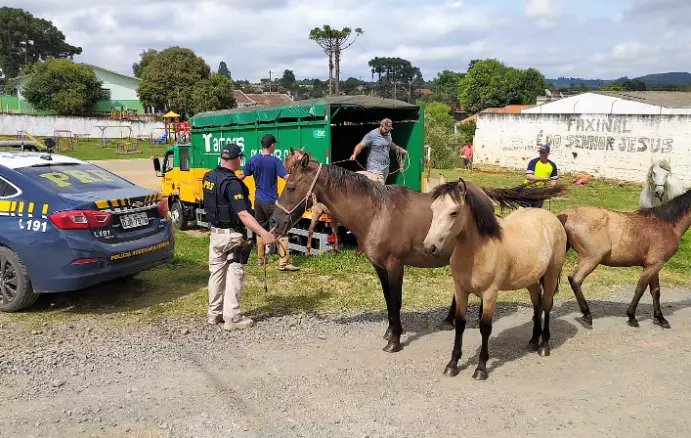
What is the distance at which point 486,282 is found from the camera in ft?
15.3

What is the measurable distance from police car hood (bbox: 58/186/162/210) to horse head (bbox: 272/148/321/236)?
6.87ft

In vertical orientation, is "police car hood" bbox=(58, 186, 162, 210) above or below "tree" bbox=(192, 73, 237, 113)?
below

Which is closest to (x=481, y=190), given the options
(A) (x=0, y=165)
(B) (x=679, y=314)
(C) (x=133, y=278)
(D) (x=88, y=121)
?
(B) (x=679, y=314)

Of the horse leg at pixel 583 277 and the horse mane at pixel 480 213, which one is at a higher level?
the horse mane at pixel 480 213

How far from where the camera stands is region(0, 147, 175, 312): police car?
597 cm

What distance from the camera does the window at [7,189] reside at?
6.26 metres

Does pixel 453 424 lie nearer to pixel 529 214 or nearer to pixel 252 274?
pixel 529 214

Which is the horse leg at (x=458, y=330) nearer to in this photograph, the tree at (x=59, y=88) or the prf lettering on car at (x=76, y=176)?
the prf lettering on car at (x=76, y=176)

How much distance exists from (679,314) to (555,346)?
216 centimetres

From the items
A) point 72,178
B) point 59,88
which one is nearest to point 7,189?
point 72,178

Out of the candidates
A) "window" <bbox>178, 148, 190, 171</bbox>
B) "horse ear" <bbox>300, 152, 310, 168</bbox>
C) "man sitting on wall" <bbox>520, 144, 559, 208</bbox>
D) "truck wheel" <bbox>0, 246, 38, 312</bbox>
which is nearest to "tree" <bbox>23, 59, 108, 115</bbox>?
"window" <bbox>178, 148, 190, 171</bbox>

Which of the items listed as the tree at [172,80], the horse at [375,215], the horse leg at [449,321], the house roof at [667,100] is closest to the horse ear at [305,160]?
the horse at [375,215]

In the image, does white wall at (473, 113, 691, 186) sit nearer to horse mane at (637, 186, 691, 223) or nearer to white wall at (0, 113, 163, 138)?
horse mane at (637, 186, 691, 223)

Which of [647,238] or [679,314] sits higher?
[647,238]
